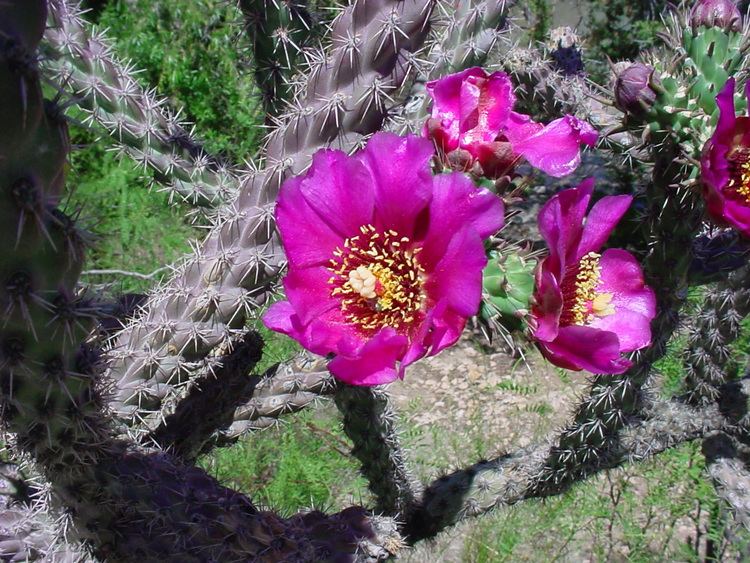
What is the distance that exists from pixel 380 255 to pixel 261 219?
58cm

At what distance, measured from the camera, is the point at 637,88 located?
1202 millimetres

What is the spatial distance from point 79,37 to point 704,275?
1714 mm

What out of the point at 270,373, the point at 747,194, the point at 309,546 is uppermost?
the point at 747,194

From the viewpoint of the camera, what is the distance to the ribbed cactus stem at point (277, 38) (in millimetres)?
1861

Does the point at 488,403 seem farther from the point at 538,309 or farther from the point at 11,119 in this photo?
the point at 11,119

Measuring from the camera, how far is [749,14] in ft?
5.11

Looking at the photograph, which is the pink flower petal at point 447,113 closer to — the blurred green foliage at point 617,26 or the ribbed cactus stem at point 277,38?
the ribbed cactus stem at point 277,38

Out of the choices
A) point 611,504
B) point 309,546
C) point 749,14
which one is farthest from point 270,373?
point 611,504

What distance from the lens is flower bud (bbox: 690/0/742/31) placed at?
1249 millimetres

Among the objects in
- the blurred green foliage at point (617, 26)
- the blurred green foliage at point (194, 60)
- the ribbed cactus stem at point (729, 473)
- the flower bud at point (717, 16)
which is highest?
the flower bud at point (717, 16)

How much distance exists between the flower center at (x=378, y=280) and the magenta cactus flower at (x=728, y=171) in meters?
0.49

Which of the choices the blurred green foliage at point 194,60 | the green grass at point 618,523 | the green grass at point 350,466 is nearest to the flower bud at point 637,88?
the green grass at point 350,466

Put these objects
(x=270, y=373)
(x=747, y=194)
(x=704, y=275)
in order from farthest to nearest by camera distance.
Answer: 1. (x=270, y=373)
2. (x=704, y=275)
3. (x=747, y=194)

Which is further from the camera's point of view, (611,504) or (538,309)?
(611,504)
